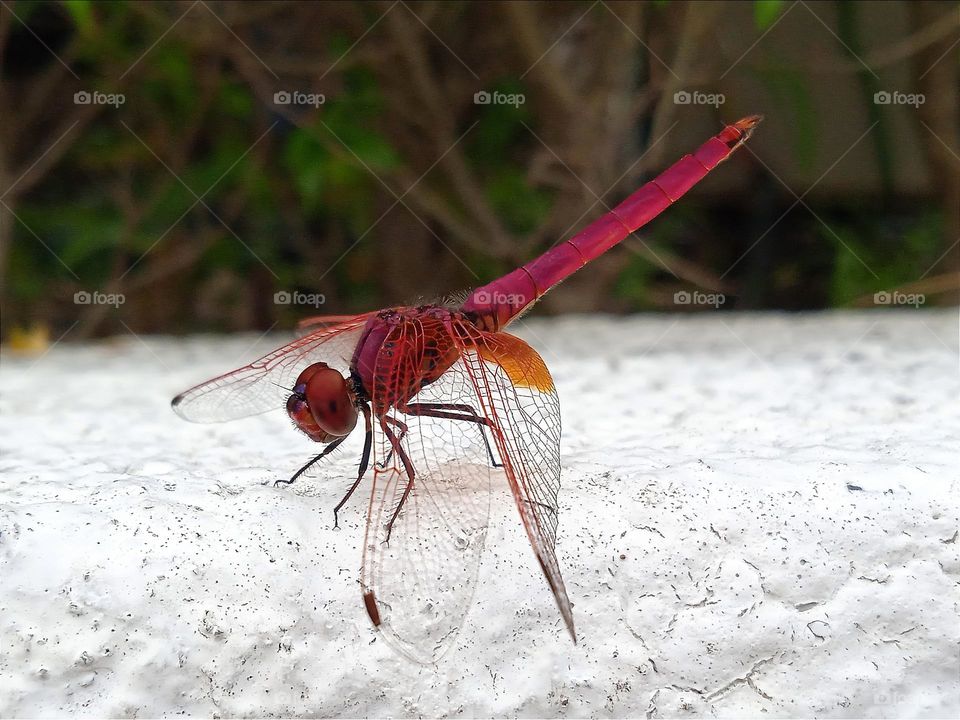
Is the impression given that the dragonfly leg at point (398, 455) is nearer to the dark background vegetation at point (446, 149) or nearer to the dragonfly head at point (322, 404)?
the dragonfly head at point (322, 404)

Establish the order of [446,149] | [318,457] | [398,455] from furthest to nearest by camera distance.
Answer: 1. [446,149]
2. [318,457]
3. [398,455]

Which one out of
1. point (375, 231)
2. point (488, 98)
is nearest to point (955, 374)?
point (488, 98)

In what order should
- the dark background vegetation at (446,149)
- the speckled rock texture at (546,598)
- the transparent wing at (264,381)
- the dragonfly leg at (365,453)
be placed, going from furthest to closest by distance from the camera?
1. the dark background vegetation at (446,149)
2. the transparent wing at (264,381)
3. the dragonfly leg at (365,453)
4. the speckled rock texture at (546,598)

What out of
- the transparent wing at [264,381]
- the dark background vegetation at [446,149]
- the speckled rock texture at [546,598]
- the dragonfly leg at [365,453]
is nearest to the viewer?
the speckled rock texture at [546,598]

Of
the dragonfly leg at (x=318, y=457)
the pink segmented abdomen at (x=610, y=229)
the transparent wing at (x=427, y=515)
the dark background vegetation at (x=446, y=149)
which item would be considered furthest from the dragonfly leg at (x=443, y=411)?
the dark background vegetation at (x=446, y=149)

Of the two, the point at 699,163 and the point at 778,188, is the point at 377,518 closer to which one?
the point at 699,163

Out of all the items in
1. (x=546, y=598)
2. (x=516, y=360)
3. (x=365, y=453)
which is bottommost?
(x=546, y=598)

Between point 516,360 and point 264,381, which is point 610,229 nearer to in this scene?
point 516,360

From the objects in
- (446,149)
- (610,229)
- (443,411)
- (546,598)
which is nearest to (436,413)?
(443,411)
